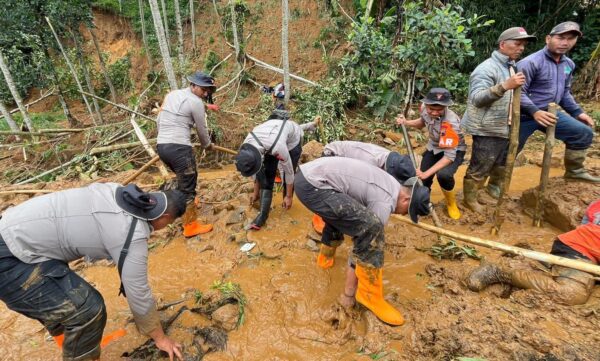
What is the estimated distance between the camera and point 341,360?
8.02 feet

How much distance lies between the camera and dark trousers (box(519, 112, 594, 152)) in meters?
3.50

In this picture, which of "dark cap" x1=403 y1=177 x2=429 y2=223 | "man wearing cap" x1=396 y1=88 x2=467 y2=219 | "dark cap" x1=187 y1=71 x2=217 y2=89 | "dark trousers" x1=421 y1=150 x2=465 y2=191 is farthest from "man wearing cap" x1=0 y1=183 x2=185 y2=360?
"dark trousers" x1=421 y1=150 x2=465 y2=191

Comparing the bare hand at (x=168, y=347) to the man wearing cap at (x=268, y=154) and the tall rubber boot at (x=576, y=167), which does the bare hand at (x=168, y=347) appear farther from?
the tall rubber boot at (x=576, y=167)

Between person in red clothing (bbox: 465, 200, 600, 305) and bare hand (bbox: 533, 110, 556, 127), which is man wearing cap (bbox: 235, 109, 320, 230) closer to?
person in red clothing (bbox: 465, 200, 600, 305)

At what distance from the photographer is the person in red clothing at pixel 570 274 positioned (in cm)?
242

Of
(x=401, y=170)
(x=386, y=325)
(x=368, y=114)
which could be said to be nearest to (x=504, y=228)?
(x=401, y=170)

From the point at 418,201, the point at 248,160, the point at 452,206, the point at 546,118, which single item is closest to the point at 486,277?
the point at 418,201

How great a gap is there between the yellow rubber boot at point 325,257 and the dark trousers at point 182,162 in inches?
68.6

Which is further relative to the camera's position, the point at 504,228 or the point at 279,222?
the point at 279,222

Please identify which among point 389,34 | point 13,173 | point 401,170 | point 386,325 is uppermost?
point 389,34

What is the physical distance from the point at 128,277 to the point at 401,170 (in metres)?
2.25

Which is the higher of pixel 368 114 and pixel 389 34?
pixel 389 34

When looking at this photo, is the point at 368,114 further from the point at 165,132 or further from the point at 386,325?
the point at 386,325

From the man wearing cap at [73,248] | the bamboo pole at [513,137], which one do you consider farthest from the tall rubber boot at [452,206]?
the man wearing cap at [73,248]
